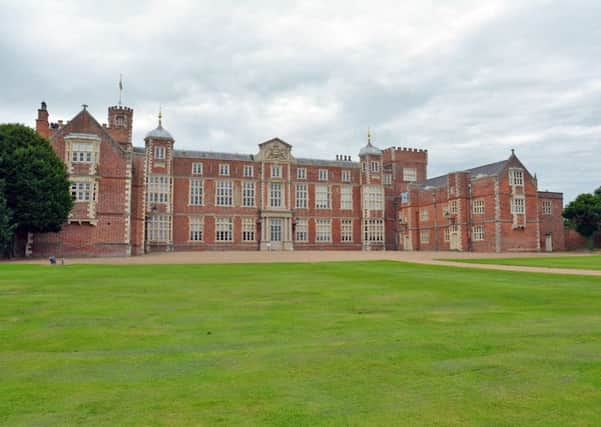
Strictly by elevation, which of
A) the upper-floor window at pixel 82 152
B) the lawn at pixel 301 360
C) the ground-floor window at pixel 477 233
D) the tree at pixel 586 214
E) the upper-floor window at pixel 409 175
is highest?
the upper-floor window at pixel 409 175

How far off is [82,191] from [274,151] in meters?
27.5

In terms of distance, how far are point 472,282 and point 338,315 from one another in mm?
8806

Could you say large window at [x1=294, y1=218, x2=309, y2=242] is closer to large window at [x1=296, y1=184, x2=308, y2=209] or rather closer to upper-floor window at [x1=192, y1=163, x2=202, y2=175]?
large window at [x1=296, y1=184, x2=308, y2=209]

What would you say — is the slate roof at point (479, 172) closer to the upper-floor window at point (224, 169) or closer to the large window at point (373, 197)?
the large window at point (373, 197)

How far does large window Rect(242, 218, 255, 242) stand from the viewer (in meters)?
62.2

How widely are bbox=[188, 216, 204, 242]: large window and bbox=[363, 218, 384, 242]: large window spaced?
23.1 metres

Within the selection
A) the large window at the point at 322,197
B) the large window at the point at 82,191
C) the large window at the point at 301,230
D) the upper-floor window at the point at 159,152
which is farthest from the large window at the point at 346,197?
the large window at the point at 82,191

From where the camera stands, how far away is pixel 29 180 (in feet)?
116

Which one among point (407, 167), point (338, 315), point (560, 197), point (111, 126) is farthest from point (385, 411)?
point (407, 167)

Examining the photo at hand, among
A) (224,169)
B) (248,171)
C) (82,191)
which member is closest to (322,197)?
(248,171)

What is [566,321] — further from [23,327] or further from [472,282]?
[23,327]

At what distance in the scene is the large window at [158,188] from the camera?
189 feet

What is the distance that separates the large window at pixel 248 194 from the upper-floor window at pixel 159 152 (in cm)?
1104

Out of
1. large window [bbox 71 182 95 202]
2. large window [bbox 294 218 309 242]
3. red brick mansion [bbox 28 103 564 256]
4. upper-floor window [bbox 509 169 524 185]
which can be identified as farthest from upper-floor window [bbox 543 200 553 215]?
large window [bbox 71 182 95 202]
